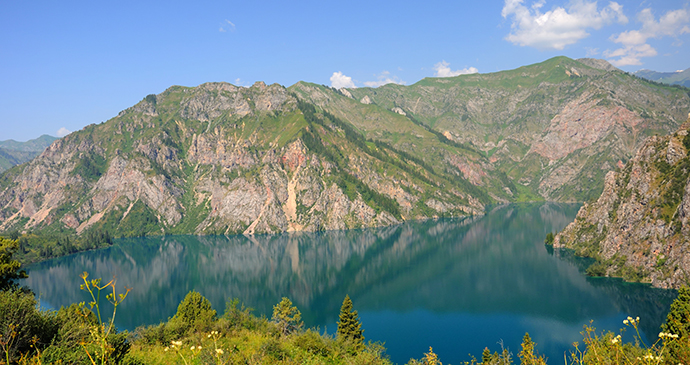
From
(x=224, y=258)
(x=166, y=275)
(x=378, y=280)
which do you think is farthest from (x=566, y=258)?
(x=166, y=275)

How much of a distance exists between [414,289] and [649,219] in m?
78.5

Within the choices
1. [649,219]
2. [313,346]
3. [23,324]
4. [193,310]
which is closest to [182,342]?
[23,324]

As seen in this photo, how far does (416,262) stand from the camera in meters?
159

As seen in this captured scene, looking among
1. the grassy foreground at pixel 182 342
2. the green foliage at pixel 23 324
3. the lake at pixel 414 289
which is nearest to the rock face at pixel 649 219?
the lake at pixel 414 289

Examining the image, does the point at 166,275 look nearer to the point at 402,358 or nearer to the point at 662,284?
the point at 402,358

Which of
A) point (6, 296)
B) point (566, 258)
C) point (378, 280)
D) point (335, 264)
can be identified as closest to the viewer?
point (6, 296)

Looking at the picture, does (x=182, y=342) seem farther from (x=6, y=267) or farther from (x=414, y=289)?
(x=414, y=289)

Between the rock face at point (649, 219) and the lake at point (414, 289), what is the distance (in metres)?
7.69

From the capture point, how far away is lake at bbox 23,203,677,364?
85.1 m

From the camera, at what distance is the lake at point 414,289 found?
3351 inches

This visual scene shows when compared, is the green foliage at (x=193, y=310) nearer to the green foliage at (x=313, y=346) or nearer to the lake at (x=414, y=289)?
the lake at (x=414, y=289)

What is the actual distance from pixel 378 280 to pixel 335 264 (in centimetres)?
2914

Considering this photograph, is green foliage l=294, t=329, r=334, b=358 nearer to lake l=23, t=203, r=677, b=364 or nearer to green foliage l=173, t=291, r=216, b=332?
green foliage l=173, t=291, r=216, b=332

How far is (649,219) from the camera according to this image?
123500mm
